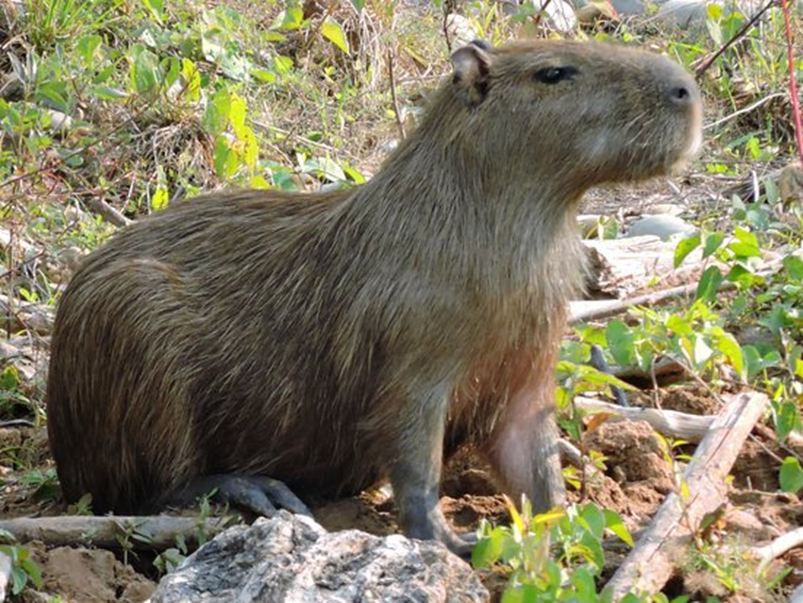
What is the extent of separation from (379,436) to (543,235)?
709 mm

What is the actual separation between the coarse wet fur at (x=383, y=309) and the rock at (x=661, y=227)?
1940mm

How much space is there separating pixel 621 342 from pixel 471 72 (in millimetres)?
847

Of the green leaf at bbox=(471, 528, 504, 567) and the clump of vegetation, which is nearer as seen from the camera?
the green leaf at bbox=(471, 528, 504, 567)

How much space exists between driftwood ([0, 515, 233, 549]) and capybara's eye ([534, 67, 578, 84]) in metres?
1.45

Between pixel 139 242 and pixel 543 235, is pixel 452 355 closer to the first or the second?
pixel 543 235

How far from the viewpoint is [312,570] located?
9.48 feet

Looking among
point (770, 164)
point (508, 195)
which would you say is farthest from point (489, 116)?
point (770, 164)

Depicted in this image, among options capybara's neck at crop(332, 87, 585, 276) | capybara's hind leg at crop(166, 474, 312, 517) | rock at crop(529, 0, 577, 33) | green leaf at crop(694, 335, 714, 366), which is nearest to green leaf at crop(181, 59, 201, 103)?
rock at crop(529, 0, 577, 33)

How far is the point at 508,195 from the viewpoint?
4195 mm

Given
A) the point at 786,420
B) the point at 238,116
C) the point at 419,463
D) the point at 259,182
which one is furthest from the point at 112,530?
the point at 238,116

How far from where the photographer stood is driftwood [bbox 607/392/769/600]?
11.7 feet

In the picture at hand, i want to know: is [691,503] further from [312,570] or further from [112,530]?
[112,530]

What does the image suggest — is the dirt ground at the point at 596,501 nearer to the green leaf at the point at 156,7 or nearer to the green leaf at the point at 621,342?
the green leaf at the point at 621,342

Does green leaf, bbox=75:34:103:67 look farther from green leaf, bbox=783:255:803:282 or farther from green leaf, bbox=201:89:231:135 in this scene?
green leaf, bbox=783:255:803:282
